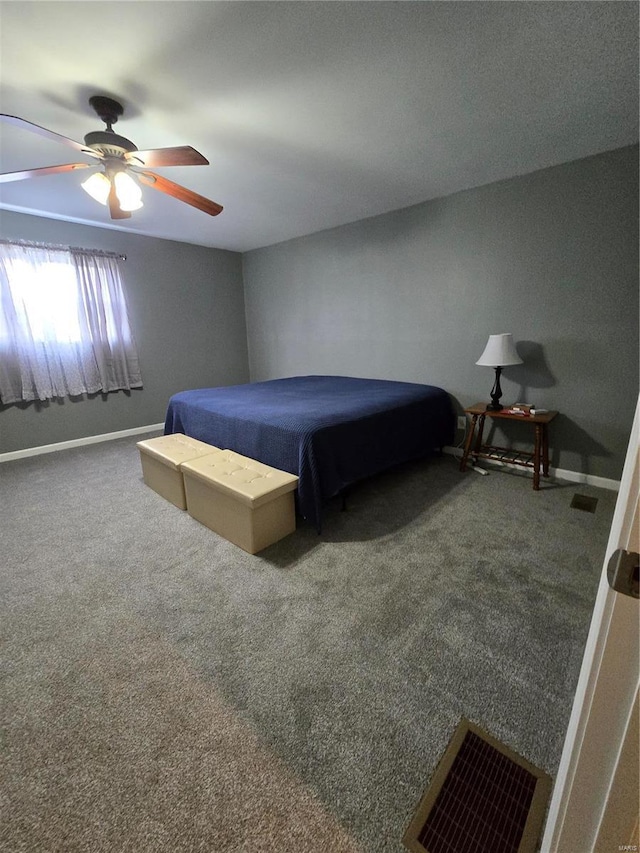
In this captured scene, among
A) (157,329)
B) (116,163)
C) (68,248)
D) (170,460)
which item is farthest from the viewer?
(157,329)

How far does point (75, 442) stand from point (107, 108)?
3.29 metres

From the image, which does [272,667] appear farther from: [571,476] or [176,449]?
[571,476]

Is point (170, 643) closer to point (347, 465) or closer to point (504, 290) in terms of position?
point (347, 465)

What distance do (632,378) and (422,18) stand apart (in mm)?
2473

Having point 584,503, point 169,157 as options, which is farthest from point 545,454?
point 169,157

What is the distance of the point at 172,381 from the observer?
4.71 metres

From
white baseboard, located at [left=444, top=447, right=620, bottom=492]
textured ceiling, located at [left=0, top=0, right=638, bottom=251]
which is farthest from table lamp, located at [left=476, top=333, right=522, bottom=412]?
textured ceiling, located at [left=0, top=0, right=638, bottom=251]

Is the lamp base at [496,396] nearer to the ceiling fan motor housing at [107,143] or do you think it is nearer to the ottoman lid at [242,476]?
the ottoman lid at [242,476]

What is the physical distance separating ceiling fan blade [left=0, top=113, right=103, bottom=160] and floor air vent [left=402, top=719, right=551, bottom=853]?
2759mm

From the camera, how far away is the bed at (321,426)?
7.02 feet

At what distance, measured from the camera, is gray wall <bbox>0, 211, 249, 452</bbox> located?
3650 mm

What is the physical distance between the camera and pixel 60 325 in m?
3.67

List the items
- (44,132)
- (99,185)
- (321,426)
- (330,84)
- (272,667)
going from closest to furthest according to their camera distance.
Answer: (272,667)
(44,132)
(330,84)
(99,185)
(321,426)

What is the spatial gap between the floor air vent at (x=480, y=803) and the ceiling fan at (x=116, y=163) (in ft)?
8.46
